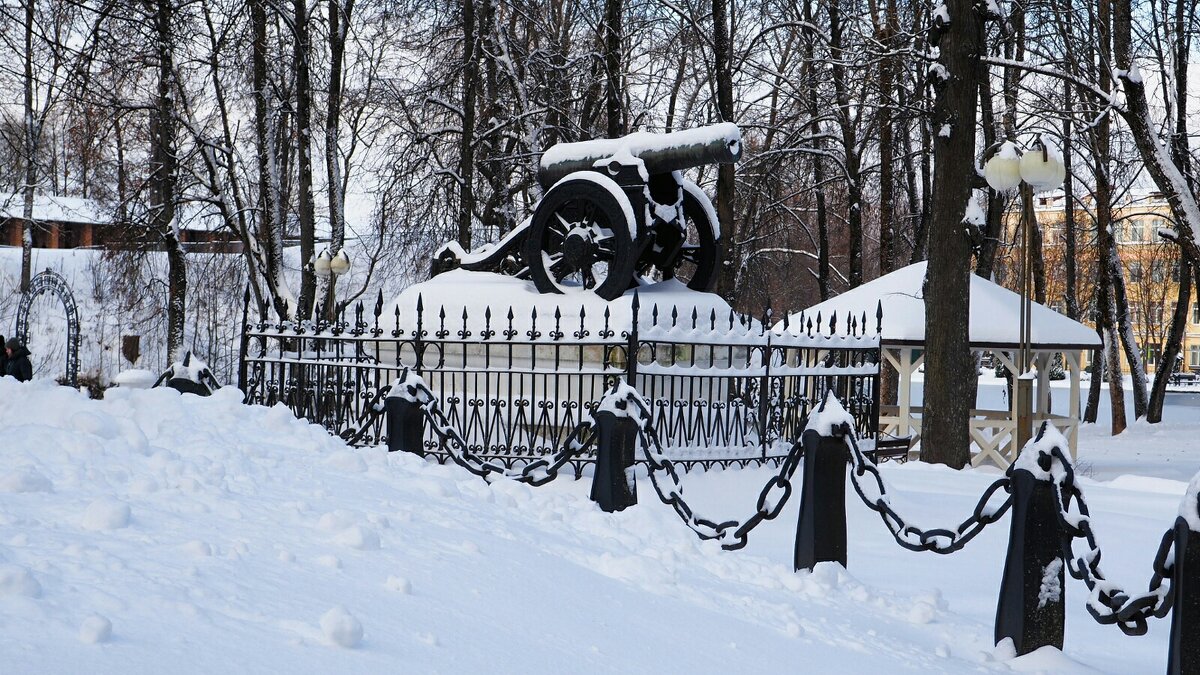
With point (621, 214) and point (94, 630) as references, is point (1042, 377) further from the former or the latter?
point (94, 630)

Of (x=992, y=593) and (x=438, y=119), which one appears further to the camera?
(x=438, y=119)

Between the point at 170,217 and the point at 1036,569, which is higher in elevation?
the point at 170,217

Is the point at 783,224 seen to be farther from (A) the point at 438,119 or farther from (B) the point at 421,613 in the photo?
(B) the point at 421,613

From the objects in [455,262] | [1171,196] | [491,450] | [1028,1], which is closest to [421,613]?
[491,450]

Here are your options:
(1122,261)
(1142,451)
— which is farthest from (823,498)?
(1122,261)

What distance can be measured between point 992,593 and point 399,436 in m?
3.65

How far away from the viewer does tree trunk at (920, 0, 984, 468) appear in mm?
11414

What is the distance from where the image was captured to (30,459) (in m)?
4.36

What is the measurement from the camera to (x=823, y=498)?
5.36 metres

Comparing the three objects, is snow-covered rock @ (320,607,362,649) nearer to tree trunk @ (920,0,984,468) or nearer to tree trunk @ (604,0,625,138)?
tree trunk @ (920,0,984,468)

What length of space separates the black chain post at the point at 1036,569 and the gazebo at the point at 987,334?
1111cm

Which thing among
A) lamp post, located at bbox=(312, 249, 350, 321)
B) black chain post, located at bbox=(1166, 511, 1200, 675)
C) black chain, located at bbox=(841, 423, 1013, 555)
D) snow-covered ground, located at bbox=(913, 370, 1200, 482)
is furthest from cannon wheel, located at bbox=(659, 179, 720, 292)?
lamp post, located at bbox=(312, 249, 350, 321)

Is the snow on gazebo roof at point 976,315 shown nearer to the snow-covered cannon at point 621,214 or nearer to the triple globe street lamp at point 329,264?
the snow-covered cannon at point 621,214

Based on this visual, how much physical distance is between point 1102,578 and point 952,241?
7456 mm
